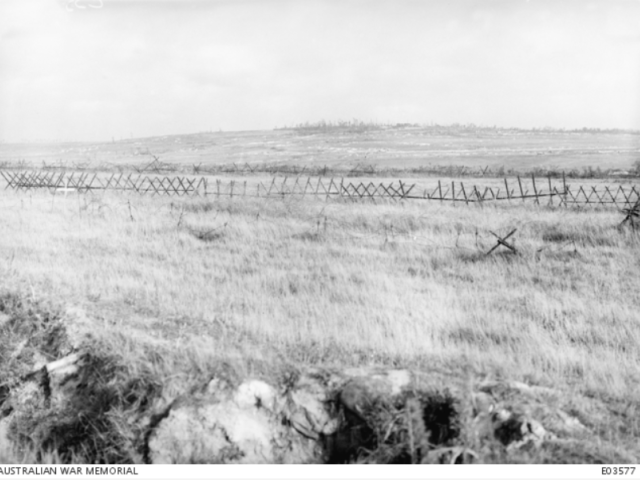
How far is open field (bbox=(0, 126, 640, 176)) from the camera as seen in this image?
1704 inches

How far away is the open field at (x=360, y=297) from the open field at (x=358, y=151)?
2924 cm

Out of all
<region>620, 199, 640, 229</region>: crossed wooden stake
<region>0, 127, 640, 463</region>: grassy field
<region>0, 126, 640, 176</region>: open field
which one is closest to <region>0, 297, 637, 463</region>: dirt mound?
<region>0, 127, 640, 463</region>: grassy field

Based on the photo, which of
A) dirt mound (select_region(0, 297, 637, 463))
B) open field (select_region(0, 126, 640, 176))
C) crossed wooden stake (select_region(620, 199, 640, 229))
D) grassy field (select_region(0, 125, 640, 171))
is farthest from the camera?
grassy field (select_region(0, 125, 640, 171))

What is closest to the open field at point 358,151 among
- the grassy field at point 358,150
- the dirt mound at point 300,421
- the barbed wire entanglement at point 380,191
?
the grassy field at point 358,150

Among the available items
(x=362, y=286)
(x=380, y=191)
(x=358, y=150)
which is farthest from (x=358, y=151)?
(x=362, y=286)

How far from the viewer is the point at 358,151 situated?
51.9 metres

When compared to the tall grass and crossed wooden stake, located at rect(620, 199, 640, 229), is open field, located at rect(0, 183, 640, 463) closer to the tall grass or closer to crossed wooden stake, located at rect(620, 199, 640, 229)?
the tall grass

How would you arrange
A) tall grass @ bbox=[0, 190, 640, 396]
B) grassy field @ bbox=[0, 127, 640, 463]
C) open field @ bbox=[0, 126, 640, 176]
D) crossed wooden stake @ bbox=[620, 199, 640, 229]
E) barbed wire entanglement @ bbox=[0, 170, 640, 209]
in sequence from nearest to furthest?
grassy field @ bbox=[0, 127, 640, 463], tall grass @ bbox=[0, 190, 640, 396], crossed wooden stake @ bbox=[620, 199, 640, 229], barbed wire entanglement @ bbox=[0, 170, 640, 209], open field @ bbox=[0, 126, 640, 176]

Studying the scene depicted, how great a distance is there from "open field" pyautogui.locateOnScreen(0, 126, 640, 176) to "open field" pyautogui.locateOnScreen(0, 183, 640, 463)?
29.2 metres

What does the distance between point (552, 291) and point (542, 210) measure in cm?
1022

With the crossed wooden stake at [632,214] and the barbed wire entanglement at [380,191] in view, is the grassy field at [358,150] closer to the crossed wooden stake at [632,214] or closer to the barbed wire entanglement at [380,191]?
the barbed wire entanglement at [380,191]

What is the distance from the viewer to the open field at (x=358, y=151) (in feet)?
142

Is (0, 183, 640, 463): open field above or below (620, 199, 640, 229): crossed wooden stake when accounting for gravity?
below

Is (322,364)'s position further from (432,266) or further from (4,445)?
(432,266)
